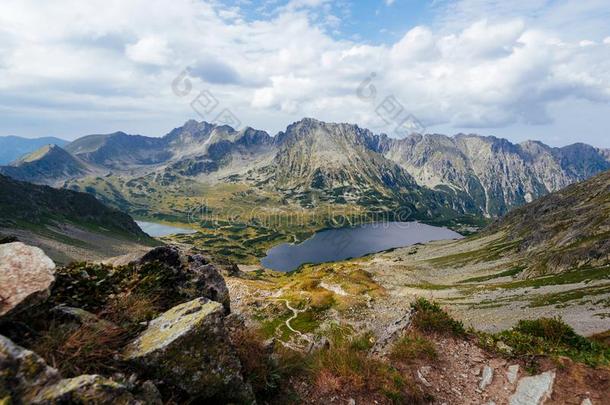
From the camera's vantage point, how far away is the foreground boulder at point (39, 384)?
6953 mm

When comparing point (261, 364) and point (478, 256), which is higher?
point (261, 364)

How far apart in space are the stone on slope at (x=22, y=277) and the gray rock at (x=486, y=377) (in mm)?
15945

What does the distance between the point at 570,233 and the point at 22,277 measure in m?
157

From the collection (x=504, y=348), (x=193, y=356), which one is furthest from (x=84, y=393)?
(x=504, y=348)

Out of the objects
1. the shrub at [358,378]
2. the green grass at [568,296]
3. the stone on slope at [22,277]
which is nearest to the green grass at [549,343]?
the shrub at [358,378]

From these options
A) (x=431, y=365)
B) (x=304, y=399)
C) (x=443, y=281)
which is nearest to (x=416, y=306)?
(x=431, y=365)

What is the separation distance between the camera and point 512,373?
15852 millimetres

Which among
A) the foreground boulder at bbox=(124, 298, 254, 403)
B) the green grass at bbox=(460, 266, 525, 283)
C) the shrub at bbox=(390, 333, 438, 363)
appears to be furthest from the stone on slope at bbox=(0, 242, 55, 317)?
the green grass at bbox=(460, 266, 525, 283)

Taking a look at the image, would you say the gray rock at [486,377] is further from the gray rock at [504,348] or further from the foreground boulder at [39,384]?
the foreground boulder at [39,384]

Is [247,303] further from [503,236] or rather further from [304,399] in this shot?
[503,236]

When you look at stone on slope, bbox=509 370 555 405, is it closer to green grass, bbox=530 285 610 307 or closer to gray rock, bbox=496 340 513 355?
gray rock, bbox=496 340 513 355

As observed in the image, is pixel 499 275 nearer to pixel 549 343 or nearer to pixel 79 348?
pixel 549 343

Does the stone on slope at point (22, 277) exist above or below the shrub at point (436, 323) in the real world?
above

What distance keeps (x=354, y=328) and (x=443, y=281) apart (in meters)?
78.2
